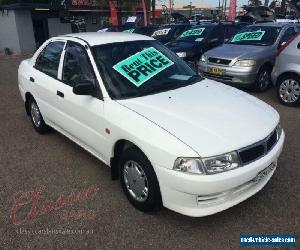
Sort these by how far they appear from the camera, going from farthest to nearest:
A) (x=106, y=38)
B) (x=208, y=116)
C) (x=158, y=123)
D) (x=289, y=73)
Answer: (x=289, y=73) → (x=106, y=38) → (x=208, y=116) → (x=158, y=123)

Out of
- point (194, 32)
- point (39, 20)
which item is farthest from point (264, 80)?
point (39, 20)

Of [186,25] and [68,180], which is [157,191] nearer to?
[68,180]

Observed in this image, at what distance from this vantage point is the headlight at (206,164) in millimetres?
2842

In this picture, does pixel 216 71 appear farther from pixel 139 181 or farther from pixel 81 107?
pixel 139 181

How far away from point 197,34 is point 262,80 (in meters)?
A: 3.55

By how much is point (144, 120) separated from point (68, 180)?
1.58 m

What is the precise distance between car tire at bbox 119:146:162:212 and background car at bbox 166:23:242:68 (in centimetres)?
699

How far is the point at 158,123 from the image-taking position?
3154 mm

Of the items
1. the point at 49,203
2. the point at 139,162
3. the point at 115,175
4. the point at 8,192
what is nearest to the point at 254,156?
the point at 139,162

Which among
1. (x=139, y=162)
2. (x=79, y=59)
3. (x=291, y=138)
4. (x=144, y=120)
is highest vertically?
(x=79, y=59)

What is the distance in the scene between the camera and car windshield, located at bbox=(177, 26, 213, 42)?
35.2 feet

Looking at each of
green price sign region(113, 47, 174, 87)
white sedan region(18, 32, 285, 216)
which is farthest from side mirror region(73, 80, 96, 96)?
green price sign region(113, 47, 174, 87)

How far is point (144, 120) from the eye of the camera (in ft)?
10.6

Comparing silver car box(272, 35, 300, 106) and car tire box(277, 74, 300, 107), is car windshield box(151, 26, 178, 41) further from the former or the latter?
car tire box(277, 74, 300, 107)
